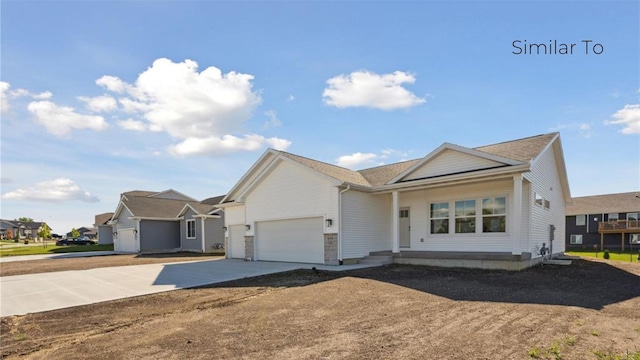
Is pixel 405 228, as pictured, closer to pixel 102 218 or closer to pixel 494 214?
pixel 494 214

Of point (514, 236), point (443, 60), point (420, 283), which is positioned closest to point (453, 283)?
point (420, 283)

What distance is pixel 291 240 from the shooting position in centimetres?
1666

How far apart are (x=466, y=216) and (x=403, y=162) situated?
5.97 m

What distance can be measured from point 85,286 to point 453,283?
10887 mm

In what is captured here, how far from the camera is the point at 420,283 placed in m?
A: 9.66

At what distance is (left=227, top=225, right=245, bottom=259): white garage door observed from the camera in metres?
19.9

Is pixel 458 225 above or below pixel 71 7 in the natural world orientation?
below

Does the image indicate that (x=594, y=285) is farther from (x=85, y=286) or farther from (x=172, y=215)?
(x=172, y=215)

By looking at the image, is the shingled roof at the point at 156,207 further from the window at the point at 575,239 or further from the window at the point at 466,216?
the window at the point at 575,239

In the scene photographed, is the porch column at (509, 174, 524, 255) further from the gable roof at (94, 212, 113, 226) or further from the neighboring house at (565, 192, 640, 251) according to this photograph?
the gable roof at (94, 212, 113, 226)

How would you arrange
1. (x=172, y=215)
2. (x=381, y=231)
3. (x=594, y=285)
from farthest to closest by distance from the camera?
(x=172, y=215)
(x=381, y=231)
(x=594, y=285)

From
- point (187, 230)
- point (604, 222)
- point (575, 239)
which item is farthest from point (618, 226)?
point (187, 230)

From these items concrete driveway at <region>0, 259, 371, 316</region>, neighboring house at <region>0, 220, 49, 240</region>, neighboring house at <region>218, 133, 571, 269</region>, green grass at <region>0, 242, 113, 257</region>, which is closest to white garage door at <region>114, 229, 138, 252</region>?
green grass at <region>0, 242, 113, 257</region>

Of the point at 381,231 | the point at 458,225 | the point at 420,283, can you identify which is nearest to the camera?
the point at 420,283
